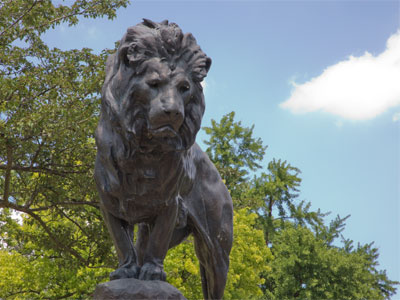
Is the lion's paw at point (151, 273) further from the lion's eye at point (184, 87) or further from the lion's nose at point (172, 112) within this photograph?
the lion's eye at point (184, 87)

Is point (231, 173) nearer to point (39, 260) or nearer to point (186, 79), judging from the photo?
point (39, 260)

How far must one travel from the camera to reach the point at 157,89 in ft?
9.77

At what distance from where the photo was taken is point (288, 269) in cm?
2197

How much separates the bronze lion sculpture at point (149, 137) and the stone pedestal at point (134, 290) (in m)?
0.12

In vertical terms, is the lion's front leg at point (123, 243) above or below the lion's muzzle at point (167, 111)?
below

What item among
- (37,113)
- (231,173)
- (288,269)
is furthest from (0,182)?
(288,269)

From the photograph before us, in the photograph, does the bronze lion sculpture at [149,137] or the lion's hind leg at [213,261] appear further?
the lion's hind leg at [213,261]

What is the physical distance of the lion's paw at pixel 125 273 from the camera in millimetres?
3319

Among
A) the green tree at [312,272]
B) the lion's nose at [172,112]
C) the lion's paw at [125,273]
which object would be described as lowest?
the lion's paw at [125,273]

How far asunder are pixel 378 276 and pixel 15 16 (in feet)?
75.7

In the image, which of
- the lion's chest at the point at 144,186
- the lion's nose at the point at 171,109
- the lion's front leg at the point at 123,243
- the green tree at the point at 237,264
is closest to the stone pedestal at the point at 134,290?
the lion's front leg at the point at 123,243

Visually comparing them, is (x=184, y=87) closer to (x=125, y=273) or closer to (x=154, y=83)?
(x=154, y=83)

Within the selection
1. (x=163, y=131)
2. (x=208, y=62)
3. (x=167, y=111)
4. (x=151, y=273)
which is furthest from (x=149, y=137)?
Result: (x=151, y=273)

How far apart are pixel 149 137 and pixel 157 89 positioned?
0.32m
